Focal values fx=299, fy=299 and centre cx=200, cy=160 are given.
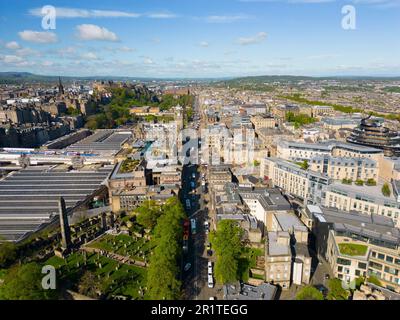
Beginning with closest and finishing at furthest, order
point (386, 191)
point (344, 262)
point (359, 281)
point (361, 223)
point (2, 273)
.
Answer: point (359, 281) → point (344, 262) → point (2, 273) → point (361, 223) → point (386, 191)

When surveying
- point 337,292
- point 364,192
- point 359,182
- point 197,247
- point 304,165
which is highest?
point 304,165

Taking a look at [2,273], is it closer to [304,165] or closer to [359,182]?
[304,165]

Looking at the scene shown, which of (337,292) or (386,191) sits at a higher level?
(386,191)

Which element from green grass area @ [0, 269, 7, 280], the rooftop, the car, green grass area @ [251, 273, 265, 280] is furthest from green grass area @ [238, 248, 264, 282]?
green grass area @ [0, 269, 7, 280]

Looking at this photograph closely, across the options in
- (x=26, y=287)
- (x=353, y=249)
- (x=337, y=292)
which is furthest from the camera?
(x=353, y=249)

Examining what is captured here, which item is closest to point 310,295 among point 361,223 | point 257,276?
point 257,276

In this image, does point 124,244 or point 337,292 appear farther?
point 124,244

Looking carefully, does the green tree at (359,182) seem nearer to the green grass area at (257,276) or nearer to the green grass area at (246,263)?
the green grass area at (246,263)

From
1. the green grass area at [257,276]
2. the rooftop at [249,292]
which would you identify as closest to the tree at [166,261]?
the rooftop at [249,292]
